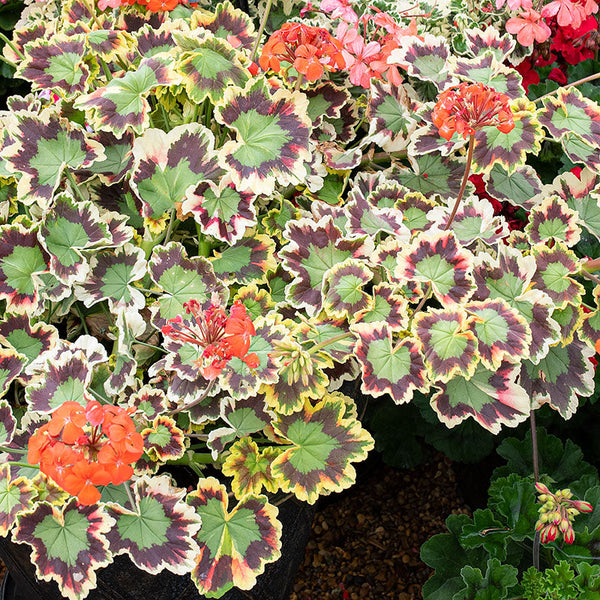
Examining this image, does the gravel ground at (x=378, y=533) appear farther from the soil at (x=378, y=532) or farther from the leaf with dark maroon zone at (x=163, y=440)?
the leaf with dark maroon zone at (x=163, y=440)

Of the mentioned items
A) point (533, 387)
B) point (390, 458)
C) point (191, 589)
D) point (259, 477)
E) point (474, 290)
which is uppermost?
point (474, 290)

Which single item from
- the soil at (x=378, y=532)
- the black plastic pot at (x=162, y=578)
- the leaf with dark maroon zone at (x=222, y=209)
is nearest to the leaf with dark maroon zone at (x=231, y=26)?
the leaf with dark maroon zone at (x=222, y=209)

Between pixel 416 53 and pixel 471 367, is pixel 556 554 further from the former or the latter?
pixel 416 53

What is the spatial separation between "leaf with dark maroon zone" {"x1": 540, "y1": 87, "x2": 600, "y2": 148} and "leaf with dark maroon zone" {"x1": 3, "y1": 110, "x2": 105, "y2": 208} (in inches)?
26.3

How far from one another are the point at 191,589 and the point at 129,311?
1.27 feet

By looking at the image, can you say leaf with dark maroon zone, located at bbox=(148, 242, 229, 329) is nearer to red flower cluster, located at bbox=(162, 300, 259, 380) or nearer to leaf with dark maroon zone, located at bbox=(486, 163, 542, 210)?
red flower cluster, located at bbox=(162, 300, 259, 380)

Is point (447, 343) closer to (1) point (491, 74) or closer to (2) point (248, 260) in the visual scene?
(2) point (248, 260)

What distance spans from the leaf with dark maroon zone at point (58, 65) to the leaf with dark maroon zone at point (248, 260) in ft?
1.08

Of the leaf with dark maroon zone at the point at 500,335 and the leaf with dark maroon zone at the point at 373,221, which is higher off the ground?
the leaf with dark maroon zone at the point at 500,335

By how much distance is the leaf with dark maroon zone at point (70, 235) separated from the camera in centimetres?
97

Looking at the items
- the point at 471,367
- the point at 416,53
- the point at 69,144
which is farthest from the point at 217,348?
the point at 416,53

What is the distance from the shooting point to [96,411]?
71cm

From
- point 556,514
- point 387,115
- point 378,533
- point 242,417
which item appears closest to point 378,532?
point 378,533

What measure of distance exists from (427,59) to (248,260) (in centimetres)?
43
